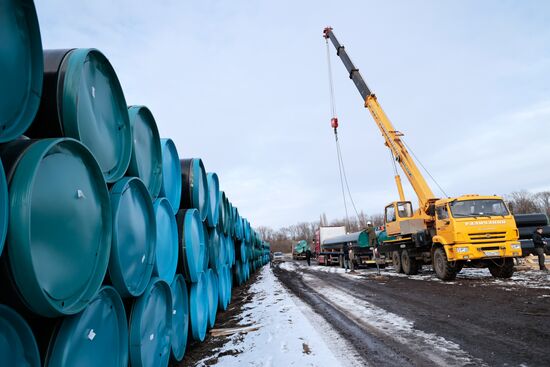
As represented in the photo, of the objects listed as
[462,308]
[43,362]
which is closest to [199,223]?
[43,362]

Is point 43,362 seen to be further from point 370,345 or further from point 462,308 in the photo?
point 462,308

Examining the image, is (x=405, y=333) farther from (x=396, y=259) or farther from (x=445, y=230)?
(x=396, y=259)

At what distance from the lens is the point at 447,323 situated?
5.64 m

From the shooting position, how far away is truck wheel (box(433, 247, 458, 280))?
36.5ft

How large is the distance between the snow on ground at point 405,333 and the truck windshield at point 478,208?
5.16 m

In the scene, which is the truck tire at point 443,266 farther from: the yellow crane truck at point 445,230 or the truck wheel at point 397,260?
the truck wheel at point 397,260

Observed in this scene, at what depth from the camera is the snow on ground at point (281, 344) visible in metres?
4.18

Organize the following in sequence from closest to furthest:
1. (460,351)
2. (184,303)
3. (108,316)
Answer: (108,316), (460,351), (184,303)

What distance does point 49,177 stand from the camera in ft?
6.20

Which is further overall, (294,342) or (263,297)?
(263,297)

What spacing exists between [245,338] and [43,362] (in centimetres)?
376

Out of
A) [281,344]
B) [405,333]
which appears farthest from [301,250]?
[281,344]

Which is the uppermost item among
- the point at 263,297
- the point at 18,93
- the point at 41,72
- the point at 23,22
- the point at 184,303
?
the point at 23,22

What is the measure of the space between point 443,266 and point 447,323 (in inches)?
251
